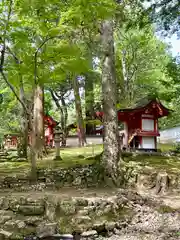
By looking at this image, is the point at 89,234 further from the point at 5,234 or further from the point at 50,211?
the point at 5,234

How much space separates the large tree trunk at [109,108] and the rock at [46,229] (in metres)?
2.45

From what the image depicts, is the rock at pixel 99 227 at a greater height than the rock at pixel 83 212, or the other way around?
the rock at pixel 83 212

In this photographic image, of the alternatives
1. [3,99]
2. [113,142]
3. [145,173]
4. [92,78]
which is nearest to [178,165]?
→ [145,173]

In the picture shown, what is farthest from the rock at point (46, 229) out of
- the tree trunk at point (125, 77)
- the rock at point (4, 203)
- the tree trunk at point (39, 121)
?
the tree trunk at point (125, 77)

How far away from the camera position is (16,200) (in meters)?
A: 5.76

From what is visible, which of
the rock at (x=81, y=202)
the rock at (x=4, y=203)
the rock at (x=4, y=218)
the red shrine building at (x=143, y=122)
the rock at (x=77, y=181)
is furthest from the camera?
the red shrine building at (x=143, y=122)

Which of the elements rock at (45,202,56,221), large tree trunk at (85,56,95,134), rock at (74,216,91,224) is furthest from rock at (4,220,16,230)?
large tree trunk at (85,56,95,134)

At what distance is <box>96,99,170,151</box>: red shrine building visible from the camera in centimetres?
1138

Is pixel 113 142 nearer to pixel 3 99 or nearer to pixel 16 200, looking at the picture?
pixel 16 200

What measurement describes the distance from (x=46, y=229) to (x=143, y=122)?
293 inches

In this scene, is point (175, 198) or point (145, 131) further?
point (145, 131)

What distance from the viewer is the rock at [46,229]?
4.97 meters

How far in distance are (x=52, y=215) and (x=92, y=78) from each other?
15.0 m

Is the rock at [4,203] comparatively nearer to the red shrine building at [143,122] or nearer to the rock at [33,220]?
the rock at [33,220]
